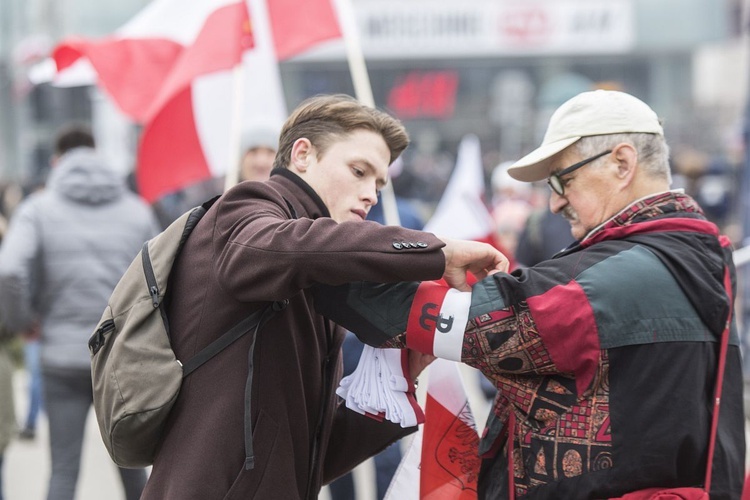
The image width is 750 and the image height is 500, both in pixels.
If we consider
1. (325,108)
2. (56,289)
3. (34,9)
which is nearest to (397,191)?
(56,289)

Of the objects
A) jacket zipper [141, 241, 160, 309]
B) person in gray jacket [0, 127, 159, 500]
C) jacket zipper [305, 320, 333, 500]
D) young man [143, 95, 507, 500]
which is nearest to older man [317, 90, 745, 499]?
young man [143, 95, 507, 500]

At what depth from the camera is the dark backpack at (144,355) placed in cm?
251

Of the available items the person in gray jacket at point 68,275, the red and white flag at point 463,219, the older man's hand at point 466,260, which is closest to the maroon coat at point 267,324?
the older man's hand at point 466,260

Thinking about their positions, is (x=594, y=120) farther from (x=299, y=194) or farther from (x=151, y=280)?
(x=151, y=280)

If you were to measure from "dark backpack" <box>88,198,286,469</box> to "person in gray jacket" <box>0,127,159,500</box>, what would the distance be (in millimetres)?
2800

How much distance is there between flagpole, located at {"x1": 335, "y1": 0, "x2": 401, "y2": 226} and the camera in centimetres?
526

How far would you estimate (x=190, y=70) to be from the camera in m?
5.70

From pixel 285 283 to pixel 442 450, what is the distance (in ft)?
2.97

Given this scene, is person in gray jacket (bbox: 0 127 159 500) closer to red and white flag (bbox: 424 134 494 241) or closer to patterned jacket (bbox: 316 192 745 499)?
red and white flag (bbox: 424 134 494 241)

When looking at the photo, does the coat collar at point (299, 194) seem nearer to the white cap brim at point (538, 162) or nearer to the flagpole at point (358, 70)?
the white cap brim at point (538, 162)

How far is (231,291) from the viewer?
7.98 ft

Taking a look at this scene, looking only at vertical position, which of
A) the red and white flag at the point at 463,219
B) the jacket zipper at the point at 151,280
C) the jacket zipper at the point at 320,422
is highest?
the jacket zipper at the point at 151,280

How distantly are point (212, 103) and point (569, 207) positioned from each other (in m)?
3.99

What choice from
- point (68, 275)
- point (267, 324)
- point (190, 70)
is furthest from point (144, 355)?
point (190, 70)
